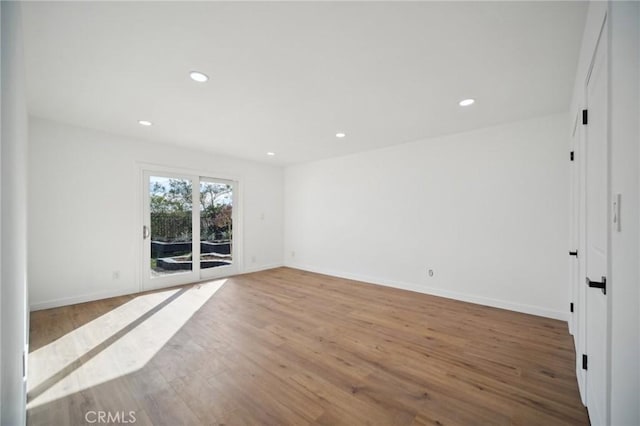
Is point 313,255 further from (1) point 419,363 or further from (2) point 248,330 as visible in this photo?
(1) point 419,363

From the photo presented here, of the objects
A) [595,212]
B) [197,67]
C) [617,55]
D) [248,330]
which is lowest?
[248,330]

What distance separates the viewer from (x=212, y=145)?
4648 millimetres

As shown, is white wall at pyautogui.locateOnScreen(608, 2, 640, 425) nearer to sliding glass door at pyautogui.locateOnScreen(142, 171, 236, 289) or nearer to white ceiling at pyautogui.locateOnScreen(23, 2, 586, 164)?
white ceiling at pyautogui.locateOnScreen(23, 2, 586, 164)

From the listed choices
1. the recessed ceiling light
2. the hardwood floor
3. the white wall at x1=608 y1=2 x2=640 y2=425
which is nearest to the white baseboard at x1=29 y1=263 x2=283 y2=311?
the hardwood floor

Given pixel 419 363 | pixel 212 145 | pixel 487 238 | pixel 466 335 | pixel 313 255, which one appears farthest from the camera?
pixel 313 255

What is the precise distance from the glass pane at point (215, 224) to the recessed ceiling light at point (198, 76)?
301 centimetres

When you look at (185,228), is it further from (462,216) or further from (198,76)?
(462,216)

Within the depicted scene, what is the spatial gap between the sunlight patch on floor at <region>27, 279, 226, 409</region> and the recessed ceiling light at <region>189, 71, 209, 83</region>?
2.56 meters

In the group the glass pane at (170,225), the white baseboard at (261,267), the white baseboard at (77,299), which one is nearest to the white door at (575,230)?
the white baseboard at (261,267)

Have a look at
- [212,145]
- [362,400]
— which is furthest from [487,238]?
[212,145]

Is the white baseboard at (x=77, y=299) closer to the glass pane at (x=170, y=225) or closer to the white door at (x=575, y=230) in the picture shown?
the glass pane at (x=170, y=225)

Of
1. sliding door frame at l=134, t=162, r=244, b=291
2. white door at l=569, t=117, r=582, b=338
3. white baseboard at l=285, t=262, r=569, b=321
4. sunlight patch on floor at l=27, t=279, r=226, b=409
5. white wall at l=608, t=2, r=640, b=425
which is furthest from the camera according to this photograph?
sliding door frame at l=134, t=162, r=244, b=291

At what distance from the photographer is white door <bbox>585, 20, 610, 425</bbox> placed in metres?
1.22

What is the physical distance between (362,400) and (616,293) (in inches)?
59.8
